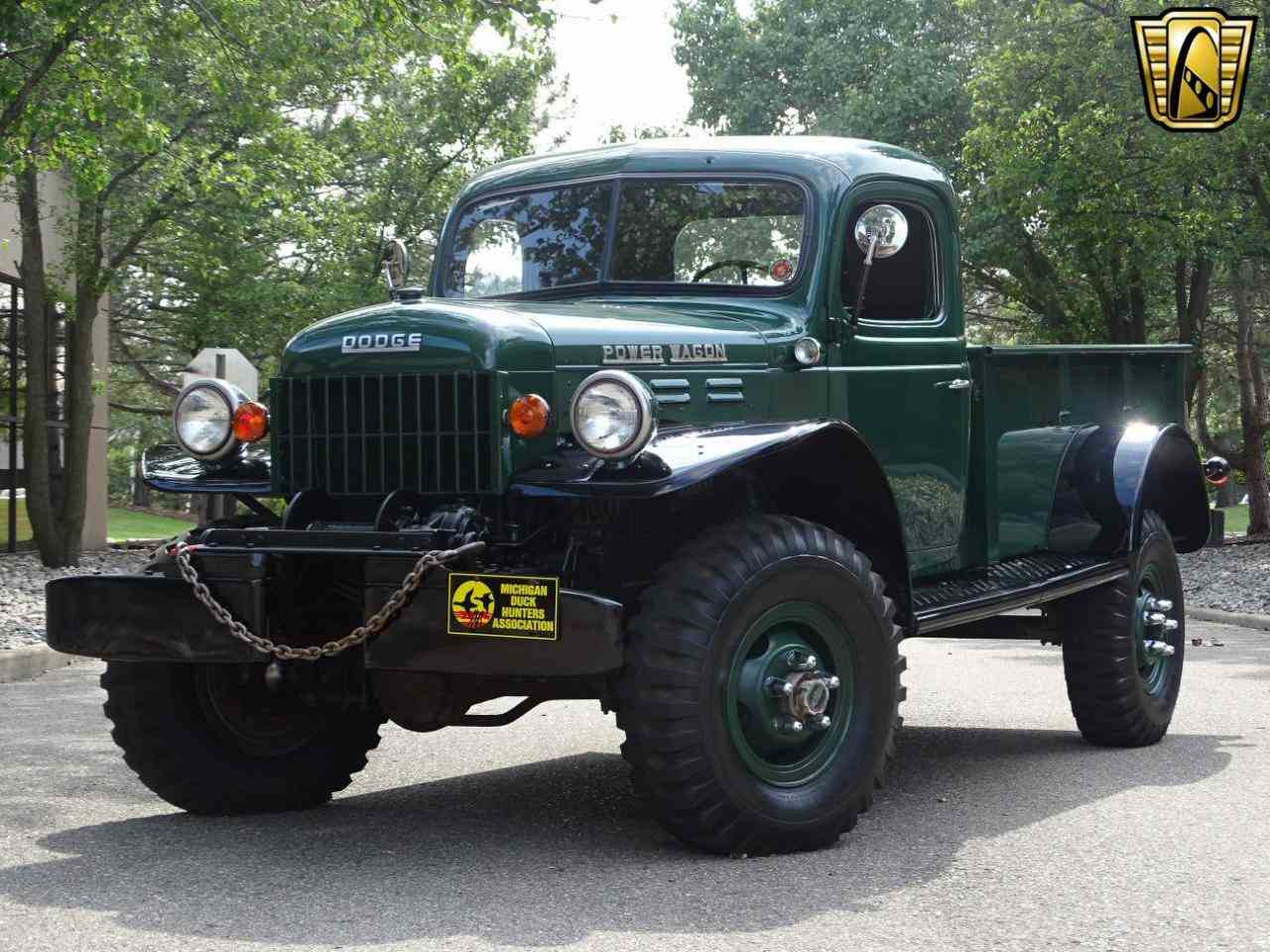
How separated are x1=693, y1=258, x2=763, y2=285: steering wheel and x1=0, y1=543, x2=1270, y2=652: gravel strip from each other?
7.31m

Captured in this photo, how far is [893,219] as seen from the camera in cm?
688

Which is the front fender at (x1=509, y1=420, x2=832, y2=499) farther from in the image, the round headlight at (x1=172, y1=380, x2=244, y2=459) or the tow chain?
the round headlight at (x1=172, y1=380, x2=244, y2=459)

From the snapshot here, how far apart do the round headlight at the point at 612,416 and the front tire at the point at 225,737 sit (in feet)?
5.14

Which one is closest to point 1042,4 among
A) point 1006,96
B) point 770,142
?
point 1006,96

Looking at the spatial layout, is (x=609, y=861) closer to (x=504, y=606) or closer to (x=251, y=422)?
(x=504, y=606)

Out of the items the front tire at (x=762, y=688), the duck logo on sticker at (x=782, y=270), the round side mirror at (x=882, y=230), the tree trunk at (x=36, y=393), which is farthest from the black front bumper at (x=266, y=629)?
the tree trunk at (x=36, y=393)

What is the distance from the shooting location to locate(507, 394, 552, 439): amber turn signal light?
5.62m

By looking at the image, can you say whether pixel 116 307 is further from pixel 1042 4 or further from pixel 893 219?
pixel 893 219

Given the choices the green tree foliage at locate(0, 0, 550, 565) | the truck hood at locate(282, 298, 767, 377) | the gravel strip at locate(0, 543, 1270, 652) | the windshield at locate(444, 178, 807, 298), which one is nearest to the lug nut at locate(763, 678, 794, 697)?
the truck hood at locate(282, 298, 767, 377)

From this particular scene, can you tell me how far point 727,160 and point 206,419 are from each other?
2.26 m

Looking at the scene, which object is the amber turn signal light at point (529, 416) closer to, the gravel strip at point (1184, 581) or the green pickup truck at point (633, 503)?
the green pickup truck at point (633, 503)

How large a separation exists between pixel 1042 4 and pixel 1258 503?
29.3 feet

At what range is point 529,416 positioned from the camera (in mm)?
5629

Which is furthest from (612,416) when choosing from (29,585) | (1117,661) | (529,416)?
(29,585)
